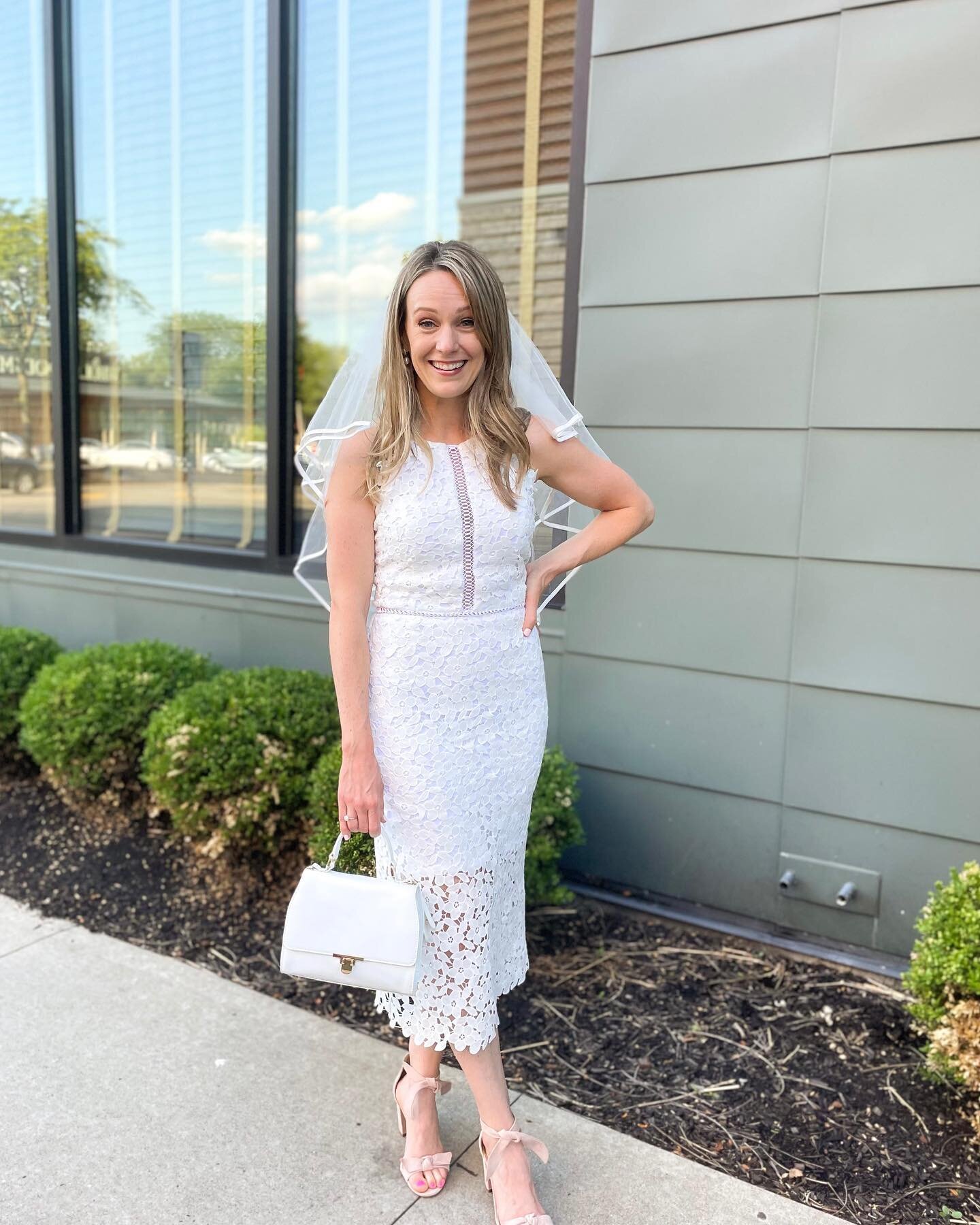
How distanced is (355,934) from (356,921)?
0.07ft

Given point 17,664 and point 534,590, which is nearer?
point 534,590

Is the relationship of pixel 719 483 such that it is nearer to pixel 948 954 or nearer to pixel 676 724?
pixel 676 724

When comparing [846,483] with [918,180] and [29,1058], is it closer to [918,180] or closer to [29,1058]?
[918,180]

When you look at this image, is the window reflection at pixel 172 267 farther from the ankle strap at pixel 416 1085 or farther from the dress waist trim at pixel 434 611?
the ankle strap at pixel 416 1085

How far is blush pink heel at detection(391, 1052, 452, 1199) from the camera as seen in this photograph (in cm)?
202

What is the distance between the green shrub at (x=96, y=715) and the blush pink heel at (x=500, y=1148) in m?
2.12

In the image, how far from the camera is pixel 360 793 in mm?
1908

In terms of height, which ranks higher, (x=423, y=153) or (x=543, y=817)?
(x=423, y=153)

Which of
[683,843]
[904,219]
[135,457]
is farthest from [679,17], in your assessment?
[135,457]

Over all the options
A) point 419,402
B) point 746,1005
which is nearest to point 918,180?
point 419,402

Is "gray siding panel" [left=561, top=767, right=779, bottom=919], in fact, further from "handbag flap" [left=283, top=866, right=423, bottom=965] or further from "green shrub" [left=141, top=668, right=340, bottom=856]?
"handbag flap" [left=283, top=866, right=423, bottom=965]

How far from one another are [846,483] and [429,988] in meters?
1.79

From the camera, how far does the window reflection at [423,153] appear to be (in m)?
3.53

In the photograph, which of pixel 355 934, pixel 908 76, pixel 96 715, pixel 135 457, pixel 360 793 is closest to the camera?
pixel 355 934
